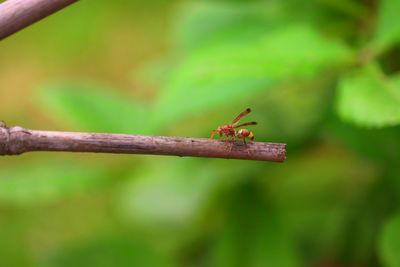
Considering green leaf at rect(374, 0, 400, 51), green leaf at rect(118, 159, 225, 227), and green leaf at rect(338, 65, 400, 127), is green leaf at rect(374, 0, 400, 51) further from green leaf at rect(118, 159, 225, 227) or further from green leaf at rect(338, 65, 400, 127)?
green leaf at rect(118, 159, 225, 227)

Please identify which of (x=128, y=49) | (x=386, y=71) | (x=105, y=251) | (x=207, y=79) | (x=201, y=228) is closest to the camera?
(x=207, y=79)

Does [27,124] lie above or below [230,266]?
above

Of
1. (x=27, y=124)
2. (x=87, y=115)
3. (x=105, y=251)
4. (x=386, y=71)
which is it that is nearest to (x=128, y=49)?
(x=27, y=124)

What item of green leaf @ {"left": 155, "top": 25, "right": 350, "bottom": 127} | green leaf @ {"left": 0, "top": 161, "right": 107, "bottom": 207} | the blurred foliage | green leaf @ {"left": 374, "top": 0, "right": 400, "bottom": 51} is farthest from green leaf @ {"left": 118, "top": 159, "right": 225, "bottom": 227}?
green leaf @ {"left": 374, "top": 0, "right": 400, "bottom": 51}

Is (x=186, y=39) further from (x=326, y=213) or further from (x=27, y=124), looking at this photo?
(x=27, y=124)

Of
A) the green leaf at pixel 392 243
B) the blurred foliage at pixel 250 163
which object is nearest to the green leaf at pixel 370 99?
the blurred foliage at pixel 250 163

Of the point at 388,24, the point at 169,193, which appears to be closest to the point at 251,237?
the point at 169,193
